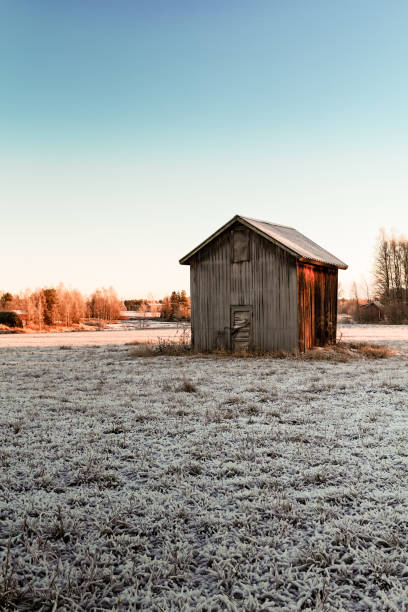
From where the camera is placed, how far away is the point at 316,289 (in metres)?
19.9

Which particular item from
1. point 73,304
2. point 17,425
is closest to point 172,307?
point 73,304

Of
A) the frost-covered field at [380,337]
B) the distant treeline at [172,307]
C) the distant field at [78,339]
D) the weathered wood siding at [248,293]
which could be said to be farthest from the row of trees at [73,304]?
the weathered wood siding at [248,293]

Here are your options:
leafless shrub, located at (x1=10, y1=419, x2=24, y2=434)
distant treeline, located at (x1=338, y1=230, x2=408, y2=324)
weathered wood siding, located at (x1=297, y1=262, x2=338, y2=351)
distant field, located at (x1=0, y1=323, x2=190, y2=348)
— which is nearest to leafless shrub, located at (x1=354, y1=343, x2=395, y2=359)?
weathered wood siding, located at (x1=297, y1=262, x2=338, y2=351)

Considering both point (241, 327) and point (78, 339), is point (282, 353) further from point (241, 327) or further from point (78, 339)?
point (78, 339)

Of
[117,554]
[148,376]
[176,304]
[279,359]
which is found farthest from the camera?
[176,304]

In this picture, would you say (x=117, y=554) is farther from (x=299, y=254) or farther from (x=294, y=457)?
(x=299, y=254)

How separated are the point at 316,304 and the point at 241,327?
147 inches

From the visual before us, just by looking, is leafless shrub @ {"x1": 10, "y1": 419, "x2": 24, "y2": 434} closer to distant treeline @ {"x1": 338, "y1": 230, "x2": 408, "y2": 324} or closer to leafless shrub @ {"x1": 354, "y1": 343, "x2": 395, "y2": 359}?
leafless shrub @ {"x1": 354, "y1": 343, "x2": 395, "y2": 359}

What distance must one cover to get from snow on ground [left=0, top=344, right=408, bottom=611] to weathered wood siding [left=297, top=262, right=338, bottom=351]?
933 cm

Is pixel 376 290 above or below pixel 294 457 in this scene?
above

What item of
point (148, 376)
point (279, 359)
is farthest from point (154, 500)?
point (279, 359)

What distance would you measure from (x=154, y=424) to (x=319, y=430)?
2.58 metres

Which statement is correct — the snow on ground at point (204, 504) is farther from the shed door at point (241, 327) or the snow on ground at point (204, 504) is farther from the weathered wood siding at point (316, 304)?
the shed door at point (241, 327)

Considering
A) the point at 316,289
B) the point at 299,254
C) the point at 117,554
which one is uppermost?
the point at 299,254
